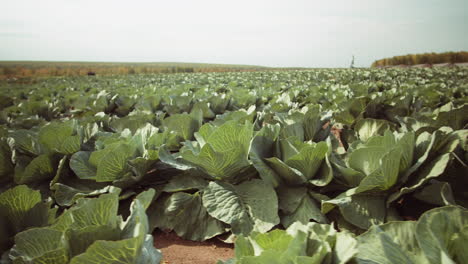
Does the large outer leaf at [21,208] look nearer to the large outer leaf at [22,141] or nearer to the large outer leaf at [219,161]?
the large outer leaf at [219,161]

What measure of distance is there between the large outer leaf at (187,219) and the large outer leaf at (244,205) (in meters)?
0.14

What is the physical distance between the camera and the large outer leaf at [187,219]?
1.82 meters

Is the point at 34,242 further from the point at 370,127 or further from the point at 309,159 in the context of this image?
the point at 370,127

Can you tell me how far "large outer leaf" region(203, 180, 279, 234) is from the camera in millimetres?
1700

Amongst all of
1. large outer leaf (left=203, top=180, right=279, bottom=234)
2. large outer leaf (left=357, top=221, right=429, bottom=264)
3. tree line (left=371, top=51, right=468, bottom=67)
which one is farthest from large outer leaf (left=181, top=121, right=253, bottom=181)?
tree line (left=371, top=51, right=468, bottom=67)

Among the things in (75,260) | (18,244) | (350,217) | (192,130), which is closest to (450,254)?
(350,217)

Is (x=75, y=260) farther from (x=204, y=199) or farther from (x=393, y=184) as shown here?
(x=393, y=184)

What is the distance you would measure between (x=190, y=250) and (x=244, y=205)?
A: 427 millimetres

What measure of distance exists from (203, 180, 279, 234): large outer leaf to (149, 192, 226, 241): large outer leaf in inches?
5.5

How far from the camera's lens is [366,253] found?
922 mm

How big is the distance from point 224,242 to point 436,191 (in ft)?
4.15

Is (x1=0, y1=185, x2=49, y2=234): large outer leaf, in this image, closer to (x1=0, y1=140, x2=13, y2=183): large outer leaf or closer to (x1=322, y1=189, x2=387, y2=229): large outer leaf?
(x1=0, y1=140, x2=13, y2=183): large outer leaf

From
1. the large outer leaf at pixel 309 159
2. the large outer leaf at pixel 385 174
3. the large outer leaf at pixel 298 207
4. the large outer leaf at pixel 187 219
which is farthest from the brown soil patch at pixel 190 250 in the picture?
the large outer leaf at pixel 385 174

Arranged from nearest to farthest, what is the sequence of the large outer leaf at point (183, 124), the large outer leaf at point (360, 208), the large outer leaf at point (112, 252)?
the large outer leaf at point (112, 252)
the large outer leaf at point (360, 208)
the large outer leaf at point (183, 124)
